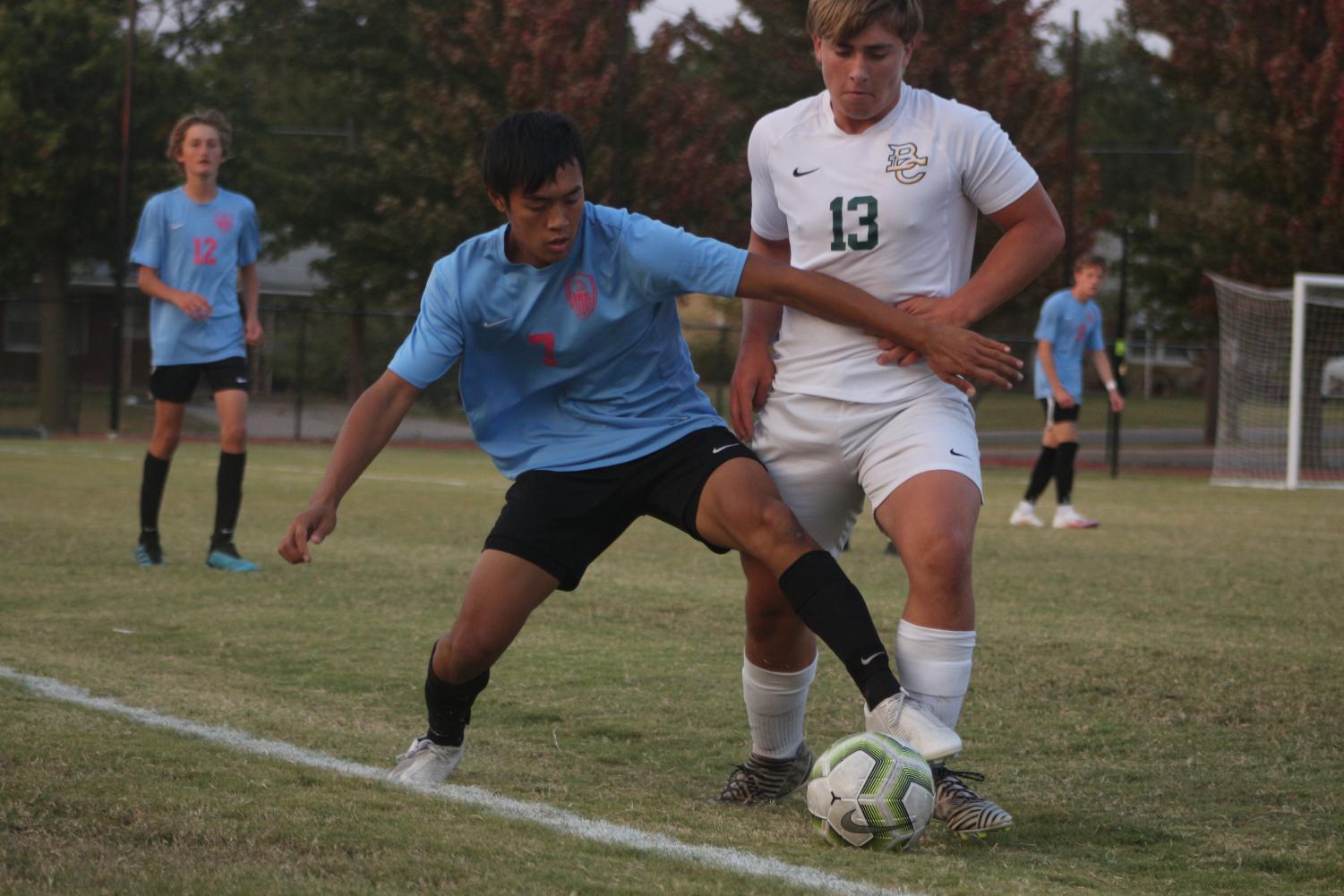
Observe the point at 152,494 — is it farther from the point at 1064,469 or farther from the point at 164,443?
the point at 1064,469

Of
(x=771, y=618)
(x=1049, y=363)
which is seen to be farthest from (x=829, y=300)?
(x=1049, y=363)

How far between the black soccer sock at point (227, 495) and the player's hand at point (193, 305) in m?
0.73

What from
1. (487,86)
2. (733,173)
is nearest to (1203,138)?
(733,173)

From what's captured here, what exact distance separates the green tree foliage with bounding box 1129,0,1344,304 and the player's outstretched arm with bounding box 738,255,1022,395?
2083 centimetres

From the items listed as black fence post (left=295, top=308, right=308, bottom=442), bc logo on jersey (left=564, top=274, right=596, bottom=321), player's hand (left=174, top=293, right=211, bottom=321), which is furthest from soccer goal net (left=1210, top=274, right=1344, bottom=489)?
bc logo on jersey (left=564, top=274, right=596, bottom=321)

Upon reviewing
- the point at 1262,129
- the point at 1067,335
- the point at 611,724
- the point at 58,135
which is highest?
the point at 1262,129

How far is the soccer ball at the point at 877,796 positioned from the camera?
3.35m

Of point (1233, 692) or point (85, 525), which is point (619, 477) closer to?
point (1233, 692)

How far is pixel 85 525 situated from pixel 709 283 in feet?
25.9

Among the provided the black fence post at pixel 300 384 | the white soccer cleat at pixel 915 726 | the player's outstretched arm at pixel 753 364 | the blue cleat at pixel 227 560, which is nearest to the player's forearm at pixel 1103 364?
the blue cleat at pixel 227 560

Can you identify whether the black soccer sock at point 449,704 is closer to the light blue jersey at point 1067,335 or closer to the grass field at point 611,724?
the grass field at point 611,724

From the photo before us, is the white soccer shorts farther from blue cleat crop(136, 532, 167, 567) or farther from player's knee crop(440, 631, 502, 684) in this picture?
blue cleat crop(136, 532, 167, 567)

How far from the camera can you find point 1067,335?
12633 mm

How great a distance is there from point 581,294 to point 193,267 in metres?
5.25
